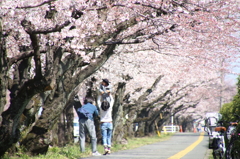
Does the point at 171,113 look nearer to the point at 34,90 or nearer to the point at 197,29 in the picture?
the point at 197,29

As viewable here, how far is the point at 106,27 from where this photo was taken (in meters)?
10.4

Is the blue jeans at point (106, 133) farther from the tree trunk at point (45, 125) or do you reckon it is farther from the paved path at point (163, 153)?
the tree trunk at point (45, 125)

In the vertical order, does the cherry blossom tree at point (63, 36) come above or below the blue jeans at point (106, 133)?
above

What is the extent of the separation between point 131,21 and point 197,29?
1924 millimetres

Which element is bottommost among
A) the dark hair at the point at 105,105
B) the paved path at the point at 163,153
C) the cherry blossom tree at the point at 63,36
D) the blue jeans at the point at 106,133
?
the paved path at the point at 163,153

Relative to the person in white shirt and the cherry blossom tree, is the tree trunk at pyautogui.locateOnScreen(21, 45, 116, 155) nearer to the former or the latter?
the cherry blossom tree

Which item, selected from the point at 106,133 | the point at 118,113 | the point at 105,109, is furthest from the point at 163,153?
the point at 118,113

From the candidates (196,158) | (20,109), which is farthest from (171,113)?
(20,109)

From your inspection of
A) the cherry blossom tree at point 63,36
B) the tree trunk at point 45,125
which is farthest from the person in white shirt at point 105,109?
the tree trunk at point 45,125

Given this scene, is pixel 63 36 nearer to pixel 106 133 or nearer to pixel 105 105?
pixel 105 105

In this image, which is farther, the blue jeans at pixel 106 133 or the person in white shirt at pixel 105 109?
the blue jeans at pixel 106 133

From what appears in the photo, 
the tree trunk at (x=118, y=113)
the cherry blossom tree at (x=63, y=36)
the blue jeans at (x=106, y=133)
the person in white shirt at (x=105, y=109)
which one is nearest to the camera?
the cherry blossom tree at (x=63, y=36)

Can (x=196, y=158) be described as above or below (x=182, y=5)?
below

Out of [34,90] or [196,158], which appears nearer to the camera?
[34,90]
